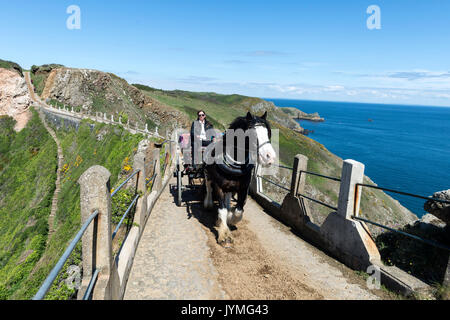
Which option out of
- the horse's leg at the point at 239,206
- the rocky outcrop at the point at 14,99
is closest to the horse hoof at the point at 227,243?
the horse's leg at the point at 239,206

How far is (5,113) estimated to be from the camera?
49.9m

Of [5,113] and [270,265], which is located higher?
[5,113]

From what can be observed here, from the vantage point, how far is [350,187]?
18.8 ft

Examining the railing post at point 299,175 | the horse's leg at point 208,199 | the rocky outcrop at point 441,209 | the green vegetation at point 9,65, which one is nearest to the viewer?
the rocky outcrop at point 441,209

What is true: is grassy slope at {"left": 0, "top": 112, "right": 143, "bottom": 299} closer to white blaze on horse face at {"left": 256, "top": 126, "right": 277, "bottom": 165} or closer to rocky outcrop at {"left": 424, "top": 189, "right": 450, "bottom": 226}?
white blaze on horse face at {"left": 256, "top": 126, "right": 277, "bottom": 165}

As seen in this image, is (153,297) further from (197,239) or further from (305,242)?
(305,242)

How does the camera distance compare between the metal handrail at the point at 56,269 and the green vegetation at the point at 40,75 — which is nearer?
the metal handrail at the point at 56,269

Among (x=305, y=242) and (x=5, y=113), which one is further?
(x=5, y=113)

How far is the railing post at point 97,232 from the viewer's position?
332 cm

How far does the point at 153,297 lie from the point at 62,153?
135ft

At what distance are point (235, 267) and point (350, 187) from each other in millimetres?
2960

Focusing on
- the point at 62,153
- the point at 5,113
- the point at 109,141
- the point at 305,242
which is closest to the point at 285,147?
the point at 109,141

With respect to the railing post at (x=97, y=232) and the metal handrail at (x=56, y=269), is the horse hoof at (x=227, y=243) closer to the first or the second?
the railing post at (x=97, y=232)
